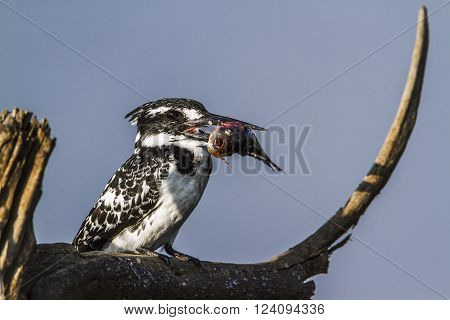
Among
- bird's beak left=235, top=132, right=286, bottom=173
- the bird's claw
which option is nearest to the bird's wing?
bird's beak left=235, top=132, right=286, bottom=173

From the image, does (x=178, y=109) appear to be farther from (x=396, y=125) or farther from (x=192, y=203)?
(x=396, y=125)

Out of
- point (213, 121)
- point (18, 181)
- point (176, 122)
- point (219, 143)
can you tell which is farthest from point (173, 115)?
point (18, 181)

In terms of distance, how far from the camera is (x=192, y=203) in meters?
5.98

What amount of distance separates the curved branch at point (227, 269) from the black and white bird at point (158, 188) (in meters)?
1.20

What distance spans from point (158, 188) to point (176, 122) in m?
0.60

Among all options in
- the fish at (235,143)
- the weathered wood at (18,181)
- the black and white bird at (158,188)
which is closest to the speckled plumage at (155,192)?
the black and white bird at (158,188)

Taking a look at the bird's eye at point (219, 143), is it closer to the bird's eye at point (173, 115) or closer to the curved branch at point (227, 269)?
the bird's eye at point (173, 115)

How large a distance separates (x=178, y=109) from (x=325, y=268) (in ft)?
6.26

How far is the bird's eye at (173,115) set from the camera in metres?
6.30

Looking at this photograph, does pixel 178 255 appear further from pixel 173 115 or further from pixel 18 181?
pixel 18 181

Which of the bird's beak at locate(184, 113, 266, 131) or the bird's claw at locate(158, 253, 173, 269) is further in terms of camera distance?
the bird's beak at locate(184, 113, 266, 131)

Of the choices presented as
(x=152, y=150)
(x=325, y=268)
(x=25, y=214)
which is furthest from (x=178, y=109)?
(x=25, y=214)

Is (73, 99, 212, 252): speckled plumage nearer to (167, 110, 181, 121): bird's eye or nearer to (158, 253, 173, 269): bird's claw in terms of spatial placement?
(167, 110, 181, 121): bird's eye

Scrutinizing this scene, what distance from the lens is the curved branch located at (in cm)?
386
